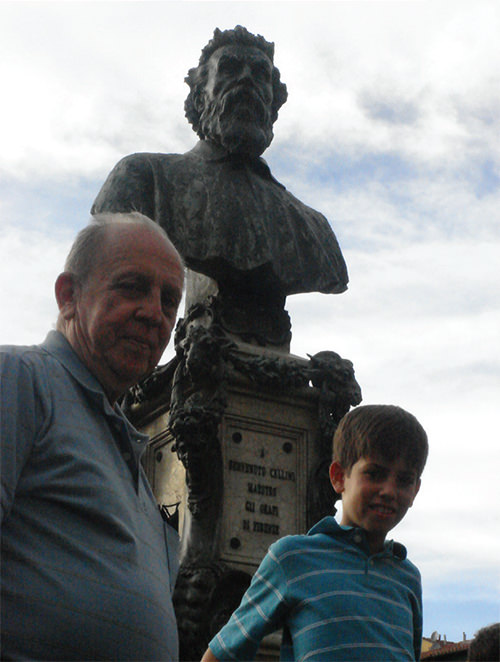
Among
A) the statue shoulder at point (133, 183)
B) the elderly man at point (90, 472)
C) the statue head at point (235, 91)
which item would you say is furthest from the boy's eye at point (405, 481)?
the statue head at point (235, 91)

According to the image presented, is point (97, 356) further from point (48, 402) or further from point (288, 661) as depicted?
point (288, 661)

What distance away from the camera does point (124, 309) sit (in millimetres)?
2365

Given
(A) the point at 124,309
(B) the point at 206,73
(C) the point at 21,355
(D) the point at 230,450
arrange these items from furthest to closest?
(B) the point at 206,73 < (D) the point at 230,450 < (A) the point at 124,309 < (C) the point at 21,355

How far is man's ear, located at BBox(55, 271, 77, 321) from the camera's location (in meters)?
2.44

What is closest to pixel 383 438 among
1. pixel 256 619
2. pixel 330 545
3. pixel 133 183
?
pixel 330 545

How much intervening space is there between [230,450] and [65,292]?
4.20 meters

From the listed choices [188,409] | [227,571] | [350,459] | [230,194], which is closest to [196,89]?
[230,194]

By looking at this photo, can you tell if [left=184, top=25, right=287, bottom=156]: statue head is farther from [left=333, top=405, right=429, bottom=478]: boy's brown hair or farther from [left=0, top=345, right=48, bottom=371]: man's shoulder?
[left=0, top=345, right=48, bottom=371]: man's shoulder

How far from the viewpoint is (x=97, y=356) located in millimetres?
2359

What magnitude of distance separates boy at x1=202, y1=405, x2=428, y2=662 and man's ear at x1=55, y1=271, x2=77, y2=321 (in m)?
0.94

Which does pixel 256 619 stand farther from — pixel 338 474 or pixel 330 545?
pixel 338 474

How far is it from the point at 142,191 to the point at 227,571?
99.3 inches

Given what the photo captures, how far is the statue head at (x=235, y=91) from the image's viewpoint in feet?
23.9

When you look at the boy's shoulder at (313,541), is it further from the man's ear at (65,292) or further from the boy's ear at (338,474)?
the man's ear at (65,292)
